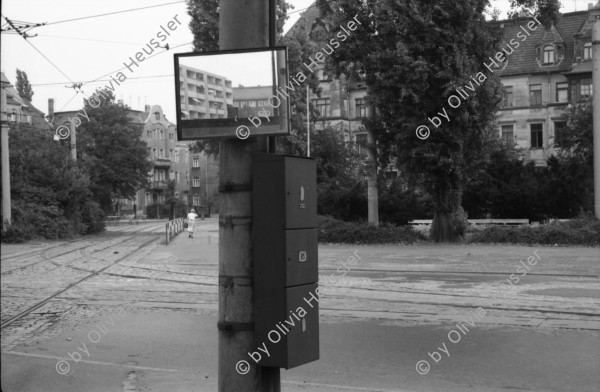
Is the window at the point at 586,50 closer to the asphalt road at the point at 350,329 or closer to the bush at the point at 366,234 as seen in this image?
the bush at the point at 366,234

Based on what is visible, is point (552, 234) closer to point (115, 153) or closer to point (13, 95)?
point (13, 95)

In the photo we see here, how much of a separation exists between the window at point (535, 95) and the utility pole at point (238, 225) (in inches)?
2515

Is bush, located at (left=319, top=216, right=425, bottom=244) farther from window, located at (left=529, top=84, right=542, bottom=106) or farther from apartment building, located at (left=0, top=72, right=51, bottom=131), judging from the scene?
window, located at (left=529, top=84, right=542, bottom=106)

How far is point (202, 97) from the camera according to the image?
397 cm

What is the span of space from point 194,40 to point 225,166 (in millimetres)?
36457

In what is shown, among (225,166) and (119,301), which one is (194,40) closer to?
(119,301)

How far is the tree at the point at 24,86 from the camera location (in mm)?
2754

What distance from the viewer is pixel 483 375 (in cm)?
743

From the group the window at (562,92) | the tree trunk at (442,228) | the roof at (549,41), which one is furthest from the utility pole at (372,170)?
the window at (562,92)

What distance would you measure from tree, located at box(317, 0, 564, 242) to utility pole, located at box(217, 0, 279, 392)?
2513 centimetres

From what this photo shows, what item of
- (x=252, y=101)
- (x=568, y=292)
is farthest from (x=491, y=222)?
(x=252, y=101)

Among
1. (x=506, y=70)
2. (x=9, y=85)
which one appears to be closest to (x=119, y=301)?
(x=9, y=85)

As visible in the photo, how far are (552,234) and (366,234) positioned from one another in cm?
760

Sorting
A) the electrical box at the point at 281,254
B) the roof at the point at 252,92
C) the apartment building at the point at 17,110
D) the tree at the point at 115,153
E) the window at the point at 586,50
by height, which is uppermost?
the window at the point at 586,50
